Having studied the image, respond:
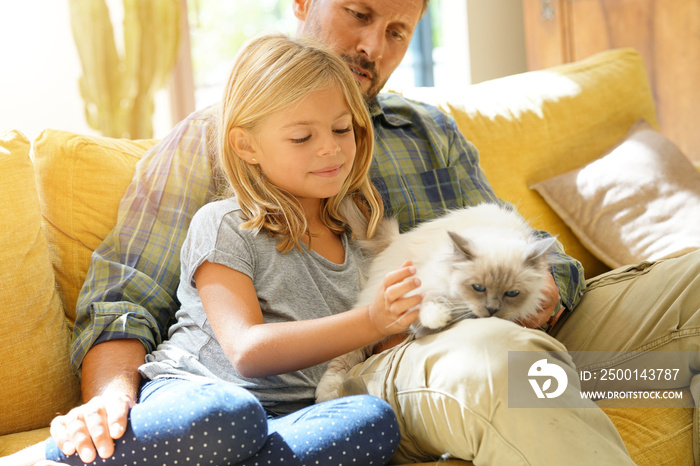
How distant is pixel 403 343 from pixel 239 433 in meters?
0.39

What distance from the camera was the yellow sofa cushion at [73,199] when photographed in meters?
1.65

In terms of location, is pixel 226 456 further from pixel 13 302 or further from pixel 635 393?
pixel 635 393

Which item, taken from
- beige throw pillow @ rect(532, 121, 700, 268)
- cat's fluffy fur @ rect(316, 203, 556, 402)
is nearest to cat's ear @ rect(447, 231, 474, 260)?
cat's fluffy fur @ rect(316, 203, 556, 402)

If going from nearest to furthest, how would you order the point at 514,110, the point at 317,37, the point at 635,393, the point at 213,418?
the point at 213,418 < the point at 635,393 < the point at 317,37 < the point at 514,110

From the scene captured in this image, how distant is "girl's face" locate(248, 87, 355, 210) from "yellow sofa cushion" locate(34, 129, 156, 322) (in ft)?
1.41

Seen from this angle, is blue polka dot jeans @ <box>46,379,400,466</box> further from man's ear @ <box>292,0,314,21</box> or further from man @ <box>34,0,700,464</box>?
man's ear @ <box>292,0,314,21</box>

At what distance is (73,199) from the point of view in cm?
168

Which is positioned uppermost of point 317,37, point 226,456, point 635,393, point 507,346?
point 317,37

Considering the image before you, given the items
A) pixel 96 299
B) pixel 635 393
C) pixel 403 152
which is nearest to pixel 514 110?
pixel 403 152

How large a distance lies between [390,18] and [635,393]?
1177mm

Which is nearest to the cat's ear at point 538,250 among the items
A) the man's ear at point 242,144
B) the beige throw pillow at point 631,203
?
the man's ear at point 242,144

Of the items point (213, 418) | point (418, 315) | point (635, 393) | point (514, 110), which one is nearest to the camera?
point (213, 418)

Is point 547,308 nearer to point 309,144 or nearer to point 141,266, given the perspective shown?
point 309,144

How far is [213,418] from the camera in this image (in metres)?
1.11
